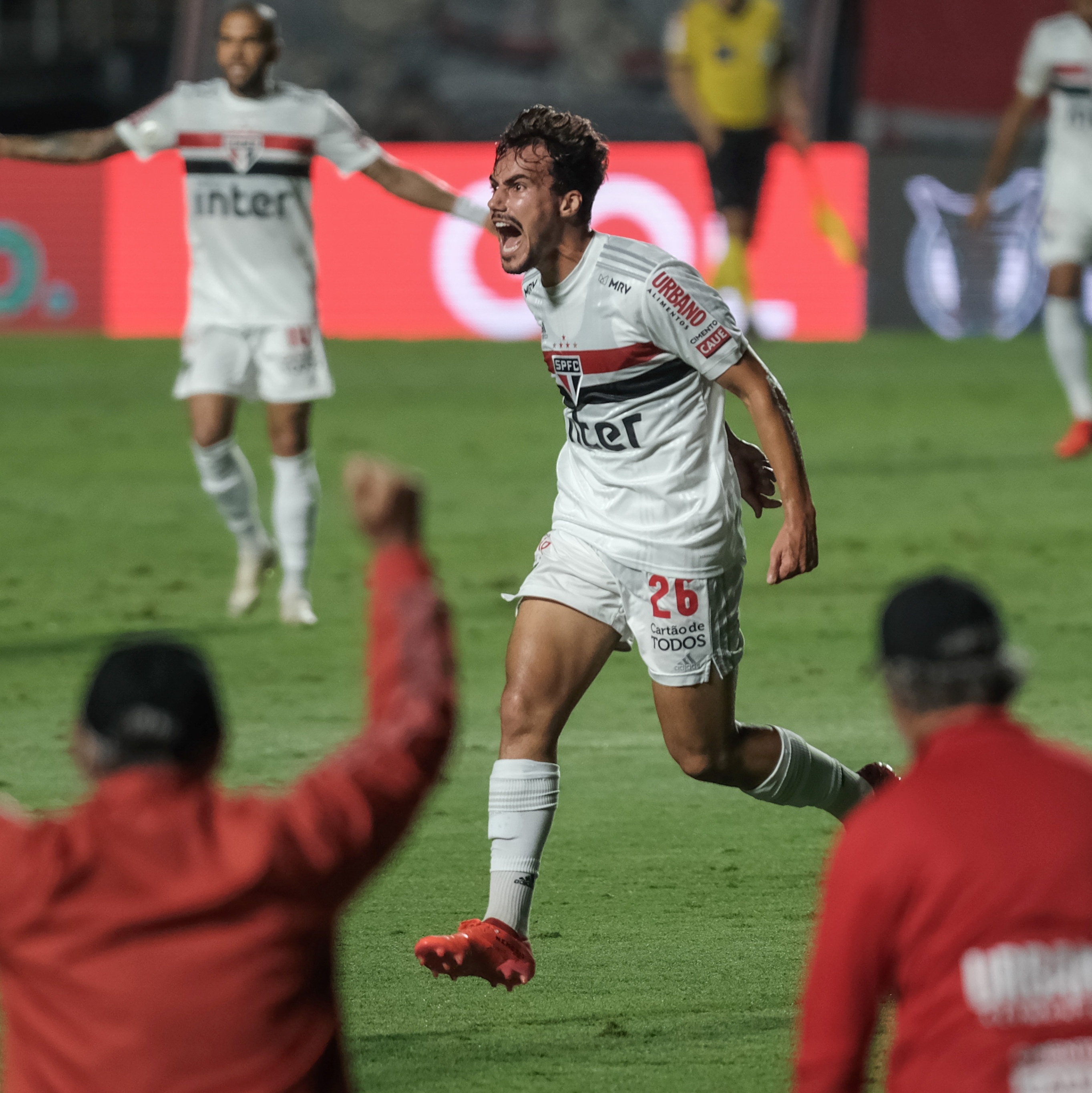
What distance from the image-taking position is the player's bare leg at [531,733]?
5145 millimetres

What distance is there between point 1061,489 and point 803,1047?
11311mm

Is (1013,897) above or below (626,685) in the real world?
above

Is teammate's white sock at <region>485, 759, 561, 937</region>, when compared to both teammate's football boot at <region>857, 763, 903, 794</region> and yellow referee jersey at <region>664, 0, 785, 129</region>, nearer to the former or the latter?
teammate's football boot at <region>857, 763, 903, 794</region>

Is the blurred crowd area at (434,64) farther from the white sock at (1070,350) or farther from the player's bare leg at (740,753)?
the player's bare leg at (740,753)

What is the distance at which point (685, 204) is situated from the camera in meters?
21.8

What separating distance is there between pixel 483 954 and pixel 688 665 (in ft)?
2.91

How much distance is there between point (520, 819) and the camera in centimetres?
521

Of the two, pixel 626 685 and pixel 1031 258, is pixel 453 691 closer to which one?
pixel 626 685

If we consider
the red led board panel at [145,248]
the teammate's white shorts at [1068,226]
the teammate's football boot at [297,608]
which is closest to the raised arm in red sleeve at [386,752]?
the teammate's football boot at [297,608]

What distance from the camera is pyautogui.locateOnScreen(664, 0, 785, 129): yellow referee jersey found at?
19703 millimetres

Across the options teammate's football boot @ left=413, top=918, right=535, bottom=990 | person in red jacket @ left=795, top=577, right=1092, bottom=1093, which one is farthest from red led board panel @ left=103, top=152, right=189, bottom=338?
person in red jacket @ left=795, top=577, right=1092, bottom=1093

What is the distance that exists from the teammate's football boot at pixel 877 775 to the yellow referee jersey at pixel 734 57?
14477mm

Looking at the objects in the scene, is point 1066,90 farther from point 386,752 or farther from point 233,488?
point 386,752

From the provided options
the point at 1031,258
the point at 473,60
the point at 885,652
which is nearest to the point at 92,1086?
the point at 885,652
